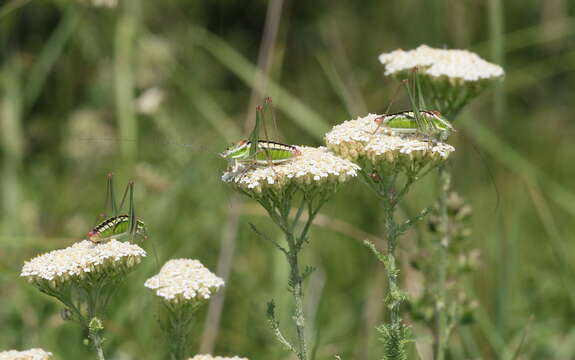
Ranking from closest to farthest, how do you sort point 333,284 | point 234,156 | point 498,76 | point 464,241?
point 234,156 → point 498,76 → point 464,241 → point 333,284

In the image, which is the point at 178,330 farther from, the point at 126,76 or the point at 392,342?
the point at 126,76

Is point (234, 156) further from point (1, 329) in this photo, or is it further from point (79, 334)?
point (1, 329)

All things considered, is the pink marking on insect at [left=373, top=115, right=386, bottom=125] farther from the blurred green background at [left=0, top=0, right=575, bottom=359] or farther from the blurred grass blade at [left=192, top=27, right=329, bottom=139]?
the blurred grass blade at [left=192, top=27, right=329, bottom=139]

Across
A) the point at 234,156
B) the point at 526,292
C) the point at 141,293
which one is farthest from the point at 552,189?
the point at 234,156

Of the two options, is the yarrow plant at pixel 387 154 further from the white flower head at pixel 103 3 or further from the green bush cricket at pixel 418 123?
the white flower head at pixel 103 3

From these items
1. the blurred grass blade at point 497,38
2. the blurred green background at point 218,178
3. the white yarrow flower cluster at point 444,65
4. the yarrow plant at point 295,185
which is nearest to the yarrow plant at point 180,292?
the blurred green background at point 218,178

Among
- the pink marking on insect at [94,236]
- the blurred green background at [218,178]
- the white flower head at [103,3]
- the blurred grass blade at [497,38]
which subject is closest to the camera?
the pink marking on insect at [94,236]

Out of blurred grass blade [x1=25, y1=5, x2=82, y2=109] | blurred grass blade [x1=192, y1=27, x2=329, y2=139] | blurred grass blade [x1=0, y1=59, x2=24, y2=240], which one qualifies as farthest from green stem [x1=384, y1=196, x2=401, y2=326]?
blurred grass blade [x1=0, y1=59, x2=24, y2=240]
